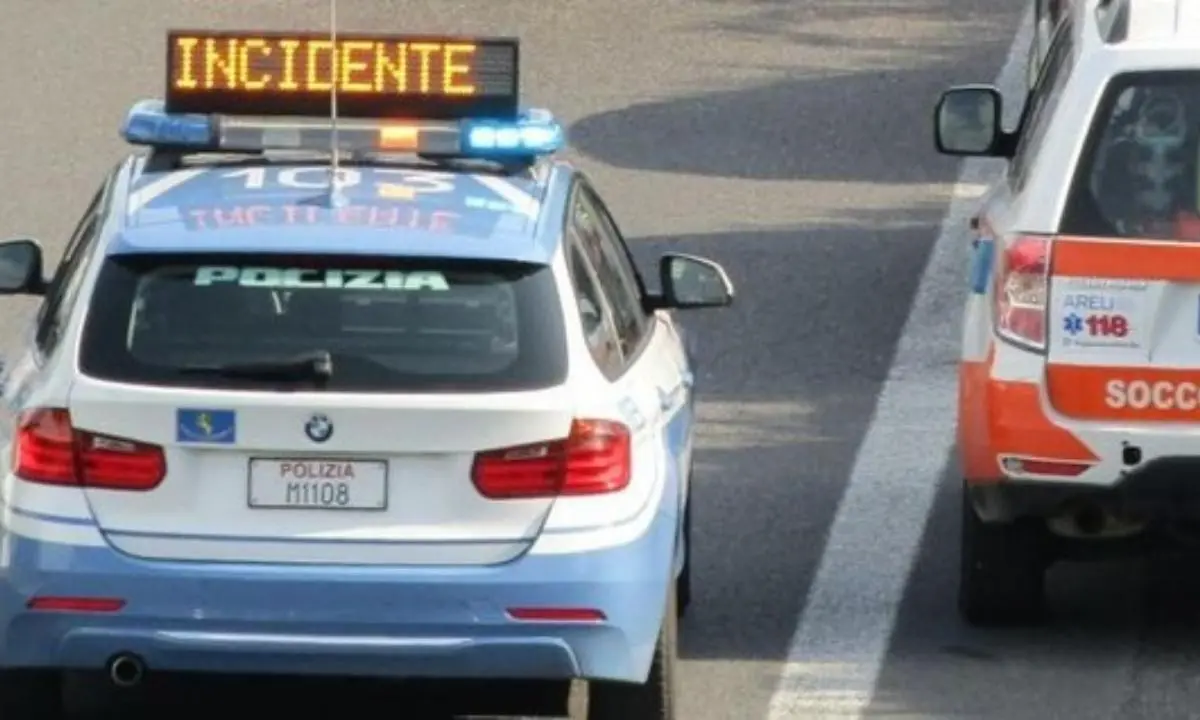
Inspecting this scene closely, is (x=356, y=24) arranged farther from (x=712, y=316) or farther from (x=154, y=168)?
(x=154, y=168)

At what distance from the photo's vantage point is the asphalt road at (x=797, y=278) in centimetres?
988

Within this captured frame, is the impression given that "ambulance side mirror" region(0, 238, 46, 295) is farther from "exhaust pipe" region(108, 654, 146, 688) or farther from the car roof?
"exhaust pipe" region(108, 654, 146, 688)

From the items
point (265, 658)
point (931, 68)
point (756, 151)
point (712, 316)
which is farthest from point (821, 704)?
point (931, 68)

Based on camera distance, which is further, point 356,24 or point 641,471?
point 356,24

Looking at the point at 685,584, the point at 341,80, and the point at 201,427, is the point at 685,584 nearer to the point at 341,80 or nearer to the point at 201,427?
the point at 341,80

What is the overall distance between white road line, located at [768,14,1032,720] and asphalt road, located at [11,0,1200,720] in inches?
0.6

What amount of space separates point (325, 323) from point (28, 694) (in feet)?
4.09

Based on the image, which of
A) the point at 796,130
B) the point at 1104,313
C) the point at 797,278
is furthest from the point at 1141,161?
the point at 796,130

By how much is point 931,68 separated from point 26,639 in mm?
12757

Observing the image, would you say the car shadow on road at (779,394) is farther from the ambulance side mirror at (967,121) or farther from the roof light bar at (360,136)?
the roof light bar at (360,136)

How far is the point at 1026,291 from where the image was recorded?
31.3 ft

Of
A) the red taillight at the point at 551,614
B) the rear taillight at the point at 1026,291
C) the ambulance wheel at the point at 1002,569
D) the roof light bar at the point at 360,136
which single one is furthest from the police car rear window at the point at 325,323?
the ambulance wheel at the point at 1002,569

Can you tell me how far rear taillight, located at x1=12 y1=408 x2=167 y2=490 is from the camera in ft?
26.4

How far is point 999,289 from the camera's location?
9.71 m
